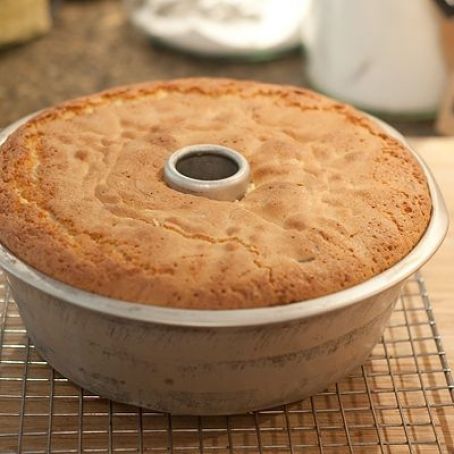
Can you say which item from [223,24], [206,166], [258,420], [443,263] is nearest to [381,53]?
[223,24]

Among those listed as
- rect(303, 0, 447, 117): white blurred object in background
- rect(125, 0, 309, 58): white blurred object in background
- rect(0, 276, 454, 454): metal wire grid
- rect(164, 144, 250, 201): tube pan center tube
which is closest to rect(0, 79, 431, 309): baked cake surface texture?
rect(164, 144, 250, 201): tube pan center tube

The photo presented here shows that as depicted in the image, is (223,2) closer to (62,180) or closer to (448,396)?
(62,180)

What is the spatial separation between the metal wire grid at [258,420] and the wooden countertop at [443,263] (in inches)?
3.2

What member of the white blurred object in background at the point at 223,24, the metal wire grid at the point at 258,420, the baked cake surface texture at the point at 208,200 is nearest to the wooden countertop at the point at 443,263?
the metal wire grid at the point at 258,420

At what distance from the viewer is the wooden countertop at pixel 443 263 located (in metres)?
1.14

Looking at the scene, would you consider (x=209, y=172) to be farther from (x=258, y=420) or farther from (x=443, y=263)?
(x=443, y=263)

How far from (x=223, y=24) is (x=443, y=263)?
111 centimetres

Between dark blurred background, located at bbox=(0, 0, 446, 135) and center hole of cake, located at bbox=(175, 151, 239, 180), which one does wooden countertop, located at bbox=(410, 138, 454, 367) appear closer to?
center hole of cake, located at bbox=(175, 151, 239, 180)

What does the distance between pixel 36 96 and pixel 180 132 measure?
1157 mm

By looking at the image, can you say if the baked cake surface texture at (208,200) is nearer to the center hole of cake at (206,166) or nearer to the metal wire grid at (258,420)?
the center hole of cake at (206,166)

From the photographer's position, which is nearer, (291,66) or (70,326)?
(70,326)

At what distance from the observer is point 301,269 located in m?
0.88

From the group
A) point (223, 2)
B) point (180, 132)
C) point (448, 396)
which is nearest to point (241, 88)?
point (180, 132)

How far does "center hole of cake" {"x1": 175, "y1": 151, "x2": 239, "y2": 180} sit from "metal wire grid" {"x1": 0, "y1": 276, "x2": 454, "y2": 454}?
1.05 feet
